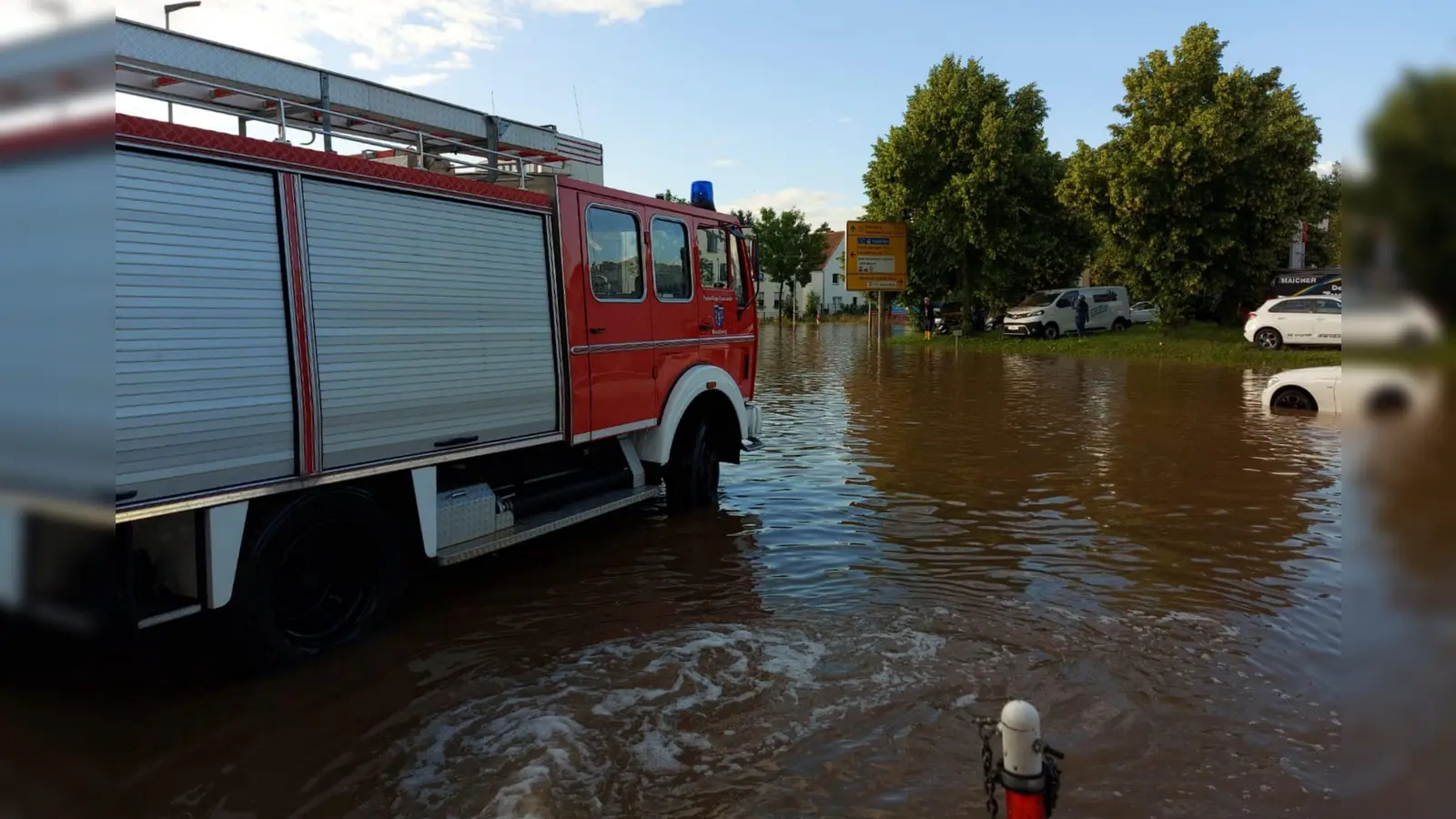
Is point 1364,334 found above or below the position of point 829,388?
above

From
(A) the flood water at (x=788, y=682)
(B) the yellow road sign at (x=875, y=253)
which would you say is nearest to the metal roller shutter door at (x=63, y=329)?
(A) the flood water at (x=788, y=682)

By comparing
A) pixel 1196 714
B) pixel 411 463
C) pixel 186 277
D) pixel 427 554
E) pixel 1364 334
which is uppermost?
pixel 186 277

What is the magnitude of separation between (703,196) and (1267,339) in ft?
69.2

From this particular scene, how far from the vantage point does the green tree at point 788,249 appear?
246 ft

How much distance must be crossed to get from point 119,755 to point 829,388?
16.2 meters

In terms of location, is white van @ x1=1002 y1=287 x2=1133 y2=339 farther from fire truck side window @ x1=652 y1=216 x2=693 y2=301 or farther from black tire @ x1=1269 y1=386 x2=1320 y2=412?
fire truck side window @ x1=652 y1=216 x2=693 y2=301

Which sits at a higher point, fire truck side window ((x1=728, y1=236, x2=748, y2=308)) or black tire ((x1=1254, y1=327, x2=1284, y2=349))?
fire truck side window ((x1=728, y1=236, x2=748, y2=308))

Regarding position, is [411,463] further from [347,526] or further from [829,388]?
[829,388]

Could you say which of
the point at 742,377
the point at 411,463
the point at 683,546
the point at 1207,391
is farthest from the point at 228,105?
the point at 1207,391

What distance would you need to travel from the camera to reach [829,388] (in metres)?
19.4

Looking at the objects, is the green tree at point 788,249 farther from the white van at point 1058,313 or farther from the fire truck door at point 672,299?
the fire truck door at point 672,299

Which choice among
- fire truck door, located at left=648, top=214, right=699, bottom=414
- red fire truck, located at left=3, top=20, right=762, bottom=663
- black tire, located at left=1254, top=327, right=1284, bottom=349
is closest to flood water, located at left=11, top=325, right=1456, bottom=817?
red fire truck, located at left=3, top=20, right=762, bottom=663

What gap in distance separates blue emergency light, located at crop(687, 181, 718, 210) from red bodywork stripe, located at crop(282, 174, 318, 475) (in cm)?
434

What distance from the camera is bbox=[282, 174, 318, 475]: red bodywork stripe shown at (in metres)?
4.64
